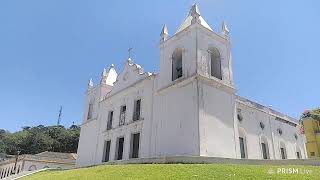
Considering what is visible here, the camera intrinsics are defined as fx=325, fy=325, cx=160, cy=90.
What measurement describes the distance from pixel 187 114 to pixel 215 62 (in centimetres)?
548

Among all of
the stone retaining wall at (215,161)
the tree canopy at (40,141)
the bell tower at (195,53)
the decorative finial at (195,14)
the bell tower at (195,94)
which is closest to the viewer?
the stone retaining wall at (215,161)

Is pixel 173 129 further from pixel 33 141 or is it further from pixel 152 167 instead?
pixel 33 141

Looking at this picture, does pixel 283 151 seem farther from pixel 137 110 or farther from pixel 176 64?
pixel 137 110

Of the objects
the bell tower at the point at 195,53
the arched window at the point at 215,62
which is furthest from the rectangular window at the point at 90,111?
the arched window at the point at 215,62

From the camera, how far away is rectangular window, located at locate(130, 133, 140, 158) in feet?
78.0

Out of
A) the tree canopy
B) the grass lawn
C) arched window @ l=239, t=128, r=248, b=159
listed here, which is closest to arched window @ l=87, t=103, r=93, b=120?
arched window @ l=239, t=128, r=248, b=159

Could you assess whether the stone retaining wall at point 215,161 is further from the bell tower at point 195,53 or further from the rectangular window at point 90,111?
the rectangular window at point 90,111

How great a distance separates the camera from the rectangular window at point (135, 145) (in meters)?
23.8

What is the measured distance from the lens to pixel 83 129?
31062mm

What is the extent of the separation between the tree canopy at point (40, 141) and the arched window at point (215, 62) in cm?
5323

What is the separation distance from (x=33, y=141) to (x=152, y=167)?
60.0m

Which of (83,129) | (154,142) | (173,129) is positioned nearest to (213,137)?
(173,129)

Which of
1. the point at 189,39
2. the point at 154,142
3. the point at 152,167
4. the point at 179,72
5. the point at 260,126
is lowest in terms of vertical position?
the point at 152,167

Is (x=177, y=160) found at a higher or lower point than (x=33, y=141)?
lower
